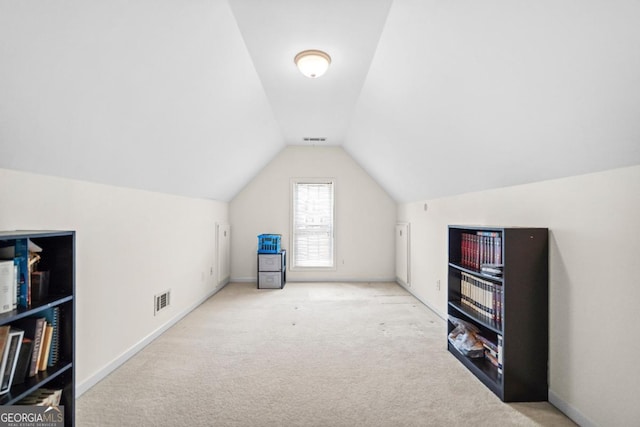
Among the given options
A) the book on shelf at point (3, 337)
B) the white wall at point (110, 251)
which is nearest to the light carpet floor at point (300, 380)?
the white wall at point (110, 251)

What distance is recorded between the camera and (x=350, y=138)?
512 cm

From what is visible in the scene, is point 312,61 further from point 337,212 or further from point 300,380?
point 337,212

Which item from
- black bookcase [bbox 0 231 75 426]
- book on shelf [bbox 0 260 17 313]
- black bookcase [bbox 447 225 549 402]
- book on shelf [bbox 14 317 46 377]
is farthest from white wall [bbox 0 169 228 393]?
black bookcase [bbox 447 225 549 402]

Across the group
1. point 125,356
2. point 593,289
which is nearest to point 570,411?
point 593,289

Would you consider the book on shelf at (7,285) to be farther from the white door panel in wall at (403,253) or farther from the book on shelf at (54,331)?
the white door panel in wall at (403,253)

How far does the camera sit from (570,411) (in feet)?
6.56

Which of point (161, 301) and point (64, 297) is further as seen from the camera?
point (161, 301)

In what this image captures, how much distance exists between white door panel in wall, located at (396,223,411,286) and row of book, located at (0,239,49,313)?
4631 millimetres

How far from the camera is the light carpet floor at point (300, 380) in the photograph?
2020 mm

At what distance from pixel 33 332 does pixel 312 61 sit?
2.51 m

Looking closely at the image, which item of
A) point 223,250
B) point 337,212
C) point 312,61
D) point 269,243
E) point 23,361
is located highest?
point 312,61

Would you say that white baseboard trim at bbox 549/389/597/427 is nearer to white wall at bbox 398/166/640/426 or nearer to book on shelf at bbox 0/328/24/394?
white wall at bbox 398/166/640/426

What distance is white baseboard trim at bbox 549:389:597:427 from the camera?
188cm

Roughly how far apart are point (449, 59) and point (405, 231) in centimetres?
365
